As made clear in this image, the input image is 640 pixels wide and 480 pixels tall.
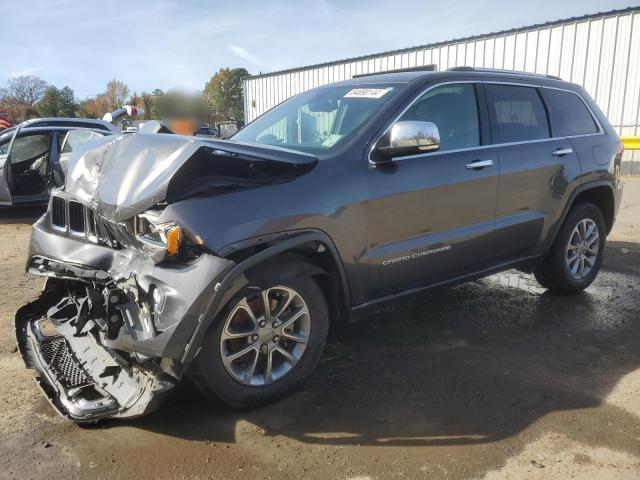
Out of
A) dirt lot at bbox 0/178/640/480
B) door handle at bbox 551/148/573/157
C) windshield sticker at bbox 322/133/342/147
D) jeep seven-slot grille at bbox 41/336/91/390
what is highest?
windshield sticker at bbox 322/133/342/147

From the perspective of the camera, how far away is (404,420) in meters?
2.88

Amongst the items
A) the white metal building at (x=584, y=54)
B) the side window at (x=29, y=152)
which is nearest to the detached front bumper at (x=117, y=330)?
the side window at (x=29, y=152)

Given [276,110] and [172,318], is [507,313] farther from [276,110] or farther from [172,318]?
[172,318]

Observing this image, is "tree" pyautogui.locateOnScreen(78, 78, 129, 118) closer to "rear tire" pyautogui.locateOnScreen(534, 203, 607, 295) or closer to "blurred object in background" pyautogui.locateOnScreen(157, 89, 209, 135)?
"blurred object in background" pyautogui.locateOnScreen(157, 89, 209, 135)

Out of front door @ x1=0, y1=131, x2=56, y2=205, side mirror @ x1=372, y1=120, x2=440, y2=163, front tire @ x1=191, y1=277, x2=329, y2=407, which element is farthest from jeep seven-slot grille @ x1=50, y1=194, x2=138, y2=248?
front door @ x1=0, y1=131, x2=56, y2=205

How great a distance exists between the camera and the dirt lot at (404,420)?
8.21 ft

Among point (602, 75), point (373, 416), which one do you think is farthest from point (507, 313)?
point (602, 75)

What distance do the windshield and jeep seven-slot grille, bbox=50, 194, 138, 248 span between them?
4.10 feet

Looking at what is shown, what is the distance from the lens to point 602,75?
15.0m

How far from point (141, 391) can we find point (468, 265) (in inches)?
96.5

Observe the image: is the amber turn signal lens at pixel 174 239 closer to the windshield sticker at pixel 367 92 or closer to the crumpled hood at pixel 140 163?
the crumpled hood at pixel 140 163

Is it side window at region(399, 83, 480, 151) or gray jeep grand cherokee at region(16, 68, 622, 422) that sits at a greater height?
side window at region(399, 83, 480, 151)

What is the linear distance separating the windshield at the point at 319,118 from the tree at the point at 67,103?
146 feet

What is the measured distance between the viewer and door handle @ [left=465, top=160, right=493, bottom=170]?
3.77m
